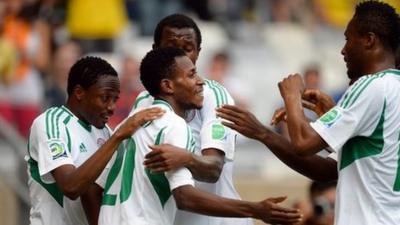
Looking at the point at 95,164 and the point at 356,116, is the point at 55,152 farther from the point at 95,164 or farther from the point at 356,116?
the point at 356,116

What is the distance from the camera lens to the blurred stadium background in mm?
15398

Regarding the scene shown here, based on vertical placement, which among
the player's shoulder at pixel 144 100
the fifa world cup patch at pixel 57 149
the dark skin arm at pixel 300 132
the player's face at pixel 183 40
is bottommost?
the fifa world cup patch at pixel 57 149

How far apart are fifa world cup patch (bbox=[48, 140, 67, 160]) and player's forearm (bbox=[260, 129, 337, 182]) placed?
1168 millimetres

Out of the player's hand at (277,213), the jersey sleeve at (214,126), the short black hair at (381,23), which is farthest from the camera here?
the jersey sleeve at (214,126)

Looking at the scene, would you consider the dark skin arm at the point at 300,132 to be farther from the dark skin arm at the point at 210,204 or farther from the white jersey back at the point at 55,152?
the white jersey back at the point at 55,152

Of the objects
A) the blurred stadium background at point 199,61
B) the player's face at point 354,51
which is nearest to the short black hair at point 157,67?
the player's face at point 354,51

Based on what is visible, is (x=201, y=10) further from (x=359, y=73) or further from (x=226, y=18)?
(x=359, y=73)

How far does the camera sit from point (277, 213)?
8062 millimetres

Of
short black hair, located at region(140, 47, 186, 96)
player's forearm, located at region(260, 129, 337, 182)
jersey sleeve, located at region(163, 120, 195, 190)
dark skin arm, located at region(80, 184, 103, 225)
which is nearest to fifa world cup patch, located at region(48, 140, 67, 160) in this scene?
dark skin arm, located at region(80, 184, 103, 225)

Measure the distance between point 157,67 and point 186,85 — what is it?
0.63 ft

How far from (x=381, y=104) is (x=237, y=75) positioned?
977cm

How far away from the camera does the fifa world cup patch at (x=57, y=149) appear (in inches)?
350

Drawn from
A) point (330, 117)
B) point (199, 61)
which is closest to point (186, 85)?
point (330, 117)

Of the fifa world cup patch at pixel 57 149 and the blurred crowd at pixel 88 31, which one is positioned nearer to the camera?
the fifa world cup patch at pixel 57 149
